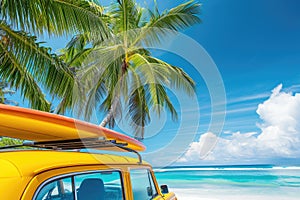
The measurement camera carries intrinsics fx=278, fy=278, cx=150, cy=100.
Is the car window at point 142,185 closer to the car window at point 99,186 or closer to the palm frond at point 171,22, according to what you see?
the car window at point 99,186

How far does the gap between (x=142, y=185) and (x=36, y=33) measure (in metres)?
4.45

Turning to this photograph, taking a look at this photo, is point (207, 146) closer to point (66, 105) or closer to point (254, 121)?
point (66, 105)

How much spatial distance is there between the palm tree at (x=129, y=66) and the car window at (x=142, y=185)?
527 centimetres

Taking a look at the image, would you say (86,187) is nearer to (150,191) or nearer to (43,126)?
(43,126)

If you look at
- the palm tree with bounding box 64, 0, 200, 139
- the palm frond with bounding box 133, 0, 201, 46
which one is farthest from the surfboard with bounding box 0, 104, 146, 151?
the palm frond with bounding box 133, 0, 201, 46

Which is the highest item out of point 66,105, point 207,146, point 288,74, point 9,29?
point 288,74

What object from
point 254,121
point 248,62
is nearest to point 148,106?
point 248,62

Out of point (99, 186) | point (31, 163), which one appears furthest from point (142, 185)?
point (31, 163)

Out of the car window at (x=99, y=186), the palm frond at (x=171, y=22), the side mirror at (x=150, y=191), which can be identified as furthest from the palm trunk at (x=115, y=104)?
the car window at (x=99, y=186)

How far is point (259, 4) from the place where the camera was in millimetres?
19453

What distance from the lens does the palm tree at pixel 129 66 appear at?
872 centimetres

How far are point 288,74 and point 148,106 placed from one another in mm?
24673

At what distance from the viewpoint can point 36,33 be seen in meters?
5.85

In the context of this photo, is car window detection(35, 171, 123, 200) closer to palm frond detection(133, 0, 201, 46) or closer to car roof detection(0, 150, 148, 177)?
car roof detection(0, 150, 148, 177)
